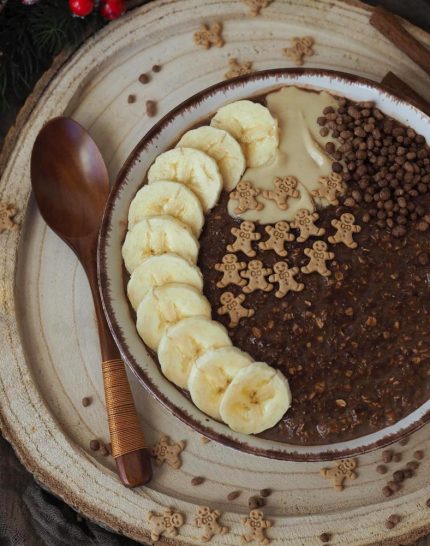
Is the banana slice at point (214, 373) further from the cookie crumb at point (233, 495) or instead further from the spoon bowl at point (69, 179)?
the spoon bowl at point (69, 179)

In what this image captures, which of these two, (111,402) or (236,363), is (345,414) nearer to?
(236,363)

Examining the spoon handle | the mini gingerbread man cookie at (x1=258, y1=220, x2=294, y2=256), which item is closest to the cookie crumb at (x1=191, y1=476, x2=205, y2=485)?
the spoon handle

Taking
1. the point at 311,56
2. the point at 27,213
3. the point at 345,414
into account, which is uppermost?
the point at 311,56

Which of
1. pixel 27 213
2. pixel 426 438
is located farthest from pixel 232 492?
pixel 27 213

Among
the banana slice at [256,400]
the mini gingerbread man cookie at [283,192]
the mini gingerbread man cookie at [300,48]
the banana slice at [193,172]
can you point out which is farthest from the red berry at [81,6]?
the banana slice at [256,400]

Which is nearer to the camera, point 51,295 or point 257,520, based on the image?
point 257,520

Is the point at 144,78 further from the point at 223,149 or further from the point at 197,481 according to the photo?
the point at 197,481

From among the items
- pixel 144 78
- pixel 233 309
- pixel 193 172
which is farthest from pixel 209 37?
pixel 233 309

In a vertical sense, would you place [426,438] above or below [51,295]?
below
